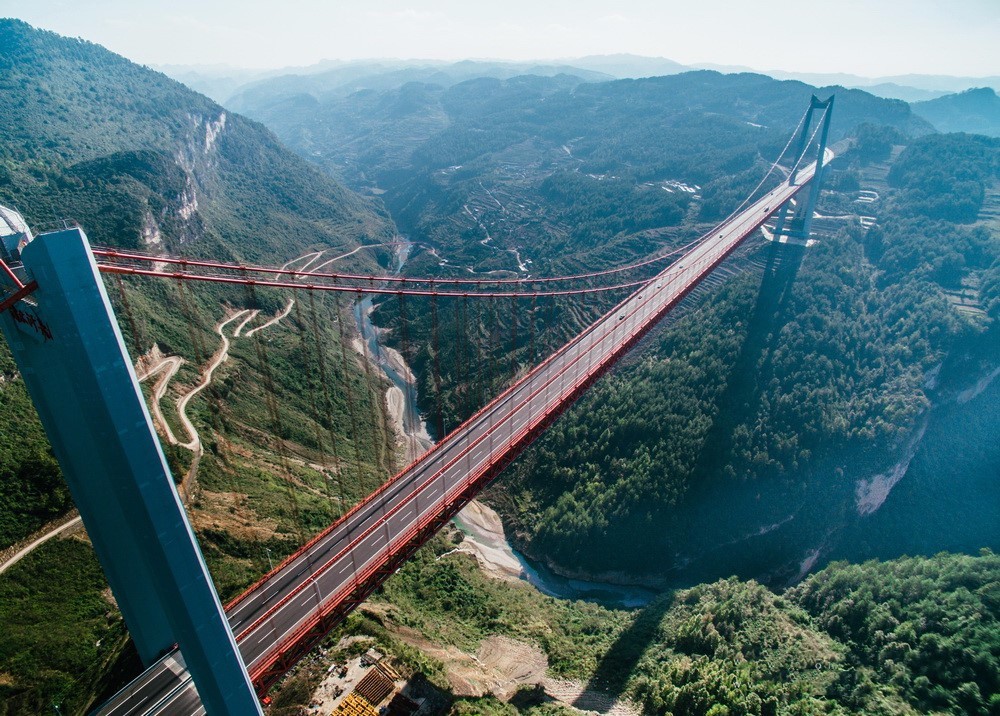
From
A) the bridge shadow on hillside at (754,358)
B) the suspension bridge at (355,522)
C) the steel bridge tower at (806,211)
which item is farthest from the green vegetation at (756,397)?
the suspension bridge at (355,522)

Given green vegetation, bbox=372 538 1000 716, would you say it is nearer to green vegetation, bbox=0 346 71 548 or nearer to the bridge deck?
the bridge deck

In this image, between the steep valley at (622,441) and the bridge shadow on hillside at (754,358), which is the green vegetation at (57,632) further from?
the bridge shadow on hillside at (754,358)

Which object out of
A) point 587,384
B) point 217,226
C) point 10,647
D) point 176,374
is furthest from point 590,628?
point 217,226

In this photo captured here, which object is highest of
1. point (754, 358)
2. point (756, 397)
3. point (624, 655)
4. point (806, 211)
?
point (806, 211)

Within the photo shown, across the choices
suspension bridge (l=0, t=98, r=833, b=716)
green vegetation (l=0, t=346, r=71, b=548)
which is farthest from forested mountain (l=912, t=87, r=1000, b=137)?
green vegetation (l=0, t=346, r=71, b=548)

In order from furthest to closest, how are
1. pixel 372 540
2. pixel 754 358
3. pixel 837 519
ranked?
pixel 754 358 < pixel 837 519 < pixel 372 540

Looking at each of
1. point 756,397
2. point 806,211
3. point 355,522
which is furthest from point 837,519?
point 355,522

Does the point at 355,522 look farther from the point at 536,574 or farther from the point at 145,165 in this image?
the point at 145,165

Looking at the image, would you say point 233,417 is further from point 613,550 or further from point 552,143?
point 552,143
